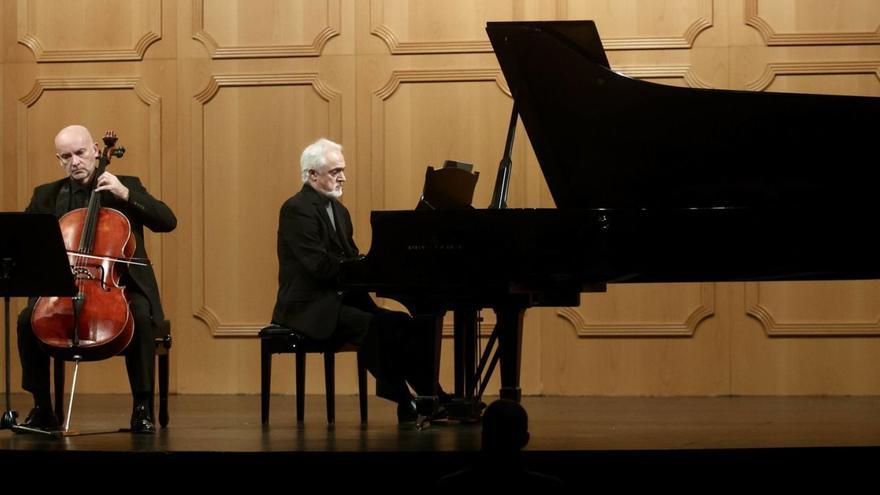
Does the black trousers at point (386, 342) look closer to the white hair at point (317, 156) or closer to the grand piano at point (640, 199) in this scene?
the white hair at point (317, 156)

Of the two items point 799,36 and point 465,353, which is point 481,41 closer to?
point 799,36

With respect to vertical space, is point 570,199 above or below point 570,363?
above

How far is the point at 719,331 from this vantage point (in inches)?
229

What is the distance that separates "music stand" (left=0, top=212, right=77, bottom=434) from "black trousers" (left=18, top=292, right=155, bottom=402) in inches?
18.2

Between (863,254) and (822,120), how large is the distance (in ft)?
1.33

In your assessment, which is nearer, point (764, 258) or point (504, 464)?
point (504, 464)

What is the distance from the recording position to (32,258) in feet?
11.8

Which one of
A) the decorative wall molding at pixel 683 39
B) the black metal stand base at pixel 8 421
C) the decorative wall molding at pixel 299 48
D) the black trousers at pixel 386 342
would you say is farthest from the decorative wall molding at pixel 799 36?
the black metal stand base at pixel 8 421

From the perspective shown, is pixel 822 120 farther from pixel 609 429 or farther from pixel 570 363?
pixel 570 363

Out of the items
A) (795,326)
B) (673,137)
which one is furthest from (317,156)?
(795,326)

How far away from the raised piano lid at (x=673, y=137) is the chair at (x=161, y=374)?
1695mm

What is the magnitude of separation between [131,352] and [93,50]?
8.52ft

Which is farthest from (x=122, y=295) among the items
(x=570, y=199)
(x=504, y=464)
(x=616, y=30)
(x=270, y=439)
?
(x=616, y=30)

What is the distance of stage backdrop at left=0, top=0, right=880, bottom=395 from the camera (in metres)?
5.79
